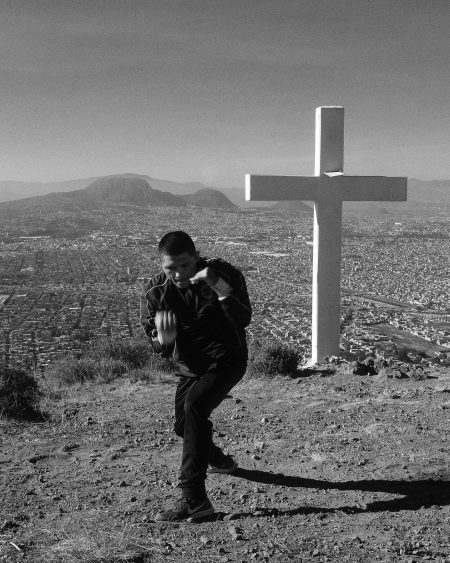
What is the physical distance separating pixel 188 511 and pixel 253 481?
0.70 meters

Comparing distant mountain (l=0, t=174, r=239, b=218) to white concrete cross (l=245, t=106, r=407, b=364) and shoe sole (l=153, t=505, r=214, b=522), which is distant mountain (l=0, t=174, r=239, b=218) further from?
shoe sole (l=153, t=505, r=214, b=522)

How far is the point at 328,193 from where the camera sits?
7480mm

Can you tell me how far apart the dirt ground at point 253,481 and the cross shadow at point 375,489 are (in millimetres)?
11

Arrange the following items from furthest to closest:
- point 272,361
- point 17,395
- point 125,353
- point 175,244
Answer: point 125,353, point 272,361, point 17,395, point 175,244

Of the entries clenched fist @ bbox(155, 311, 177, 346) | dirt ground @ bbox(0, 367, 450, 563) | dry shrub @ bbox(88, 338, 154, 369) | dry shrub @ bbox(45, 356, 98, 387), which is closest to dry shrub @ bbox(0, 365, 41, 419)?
dirt ground @ bbox(0, 367, 450, 563)

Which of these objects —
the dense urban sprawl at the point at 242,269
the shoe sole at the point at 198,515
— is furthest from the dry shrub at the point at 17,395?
the dense urban sprawl at the point at 242,269

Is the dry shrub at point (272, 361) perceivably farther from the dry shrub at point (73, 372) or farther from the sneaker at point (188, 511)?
the sneaker at point (188, 511)

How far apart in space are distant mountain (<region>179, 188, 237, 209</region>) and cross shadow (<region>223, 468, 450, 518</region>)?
4401 centimetres

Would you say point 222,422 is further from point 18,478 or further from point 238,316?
point 238,316

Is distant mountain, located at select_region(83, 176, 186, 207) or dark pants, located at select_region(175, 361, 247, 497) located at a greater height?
distant mountain, located at select_region(83, 176, 186, 207)

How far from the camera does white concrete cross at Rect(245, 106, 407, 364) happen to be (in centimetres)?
738

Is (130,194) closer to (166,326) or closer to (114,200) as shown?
(114,200)

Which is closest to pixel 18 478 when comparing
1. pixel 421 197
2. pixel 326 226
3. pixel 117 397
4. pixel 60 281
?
pixel 117 397

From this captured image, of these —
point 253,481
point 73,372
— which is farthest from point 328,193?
point 253,481
